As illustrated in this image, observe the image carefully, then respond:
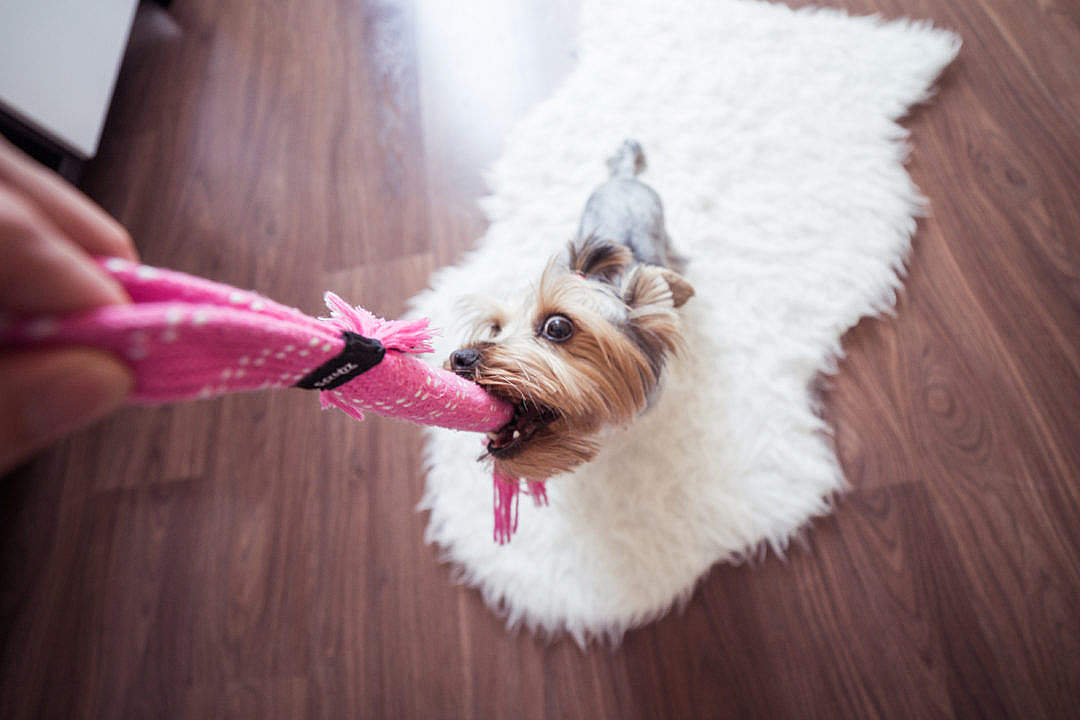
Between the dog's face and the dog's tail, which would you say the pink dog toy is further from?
the dog's tail

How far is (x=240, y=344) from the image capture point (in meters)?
0.42

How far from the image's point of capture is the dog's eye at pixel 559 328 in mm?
893

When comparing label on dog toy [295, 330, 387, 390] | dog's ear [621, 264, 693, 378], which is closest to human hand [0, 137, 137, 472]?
label on dog toy [295, 330, 387, 390]

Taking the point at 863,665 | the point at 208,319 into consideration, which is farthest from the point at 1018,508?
the point at 208,319

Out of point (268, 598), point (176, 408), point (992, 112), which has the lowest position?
point (268, 598)

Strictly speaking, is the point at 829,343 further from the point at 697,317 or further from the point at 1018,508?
the point at 1018,508

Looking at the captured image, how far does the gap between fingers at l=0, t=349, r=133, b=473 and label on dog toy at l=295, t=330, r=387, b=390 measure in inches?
7.4

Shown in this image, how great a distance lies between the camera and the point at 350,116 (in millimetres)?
1937

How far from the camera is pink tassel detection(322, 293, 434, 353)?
62 centimetres

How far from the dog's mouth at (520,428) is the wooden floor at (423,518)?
0.62 m

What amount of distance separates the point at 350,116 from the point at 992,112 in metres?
2.21

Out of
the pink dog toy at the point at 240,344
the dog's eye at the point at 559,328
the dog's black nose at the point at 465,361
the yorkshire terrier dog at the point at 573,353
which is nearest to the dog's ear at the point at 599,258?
the yorkshire terrier dog at the point at 573,353

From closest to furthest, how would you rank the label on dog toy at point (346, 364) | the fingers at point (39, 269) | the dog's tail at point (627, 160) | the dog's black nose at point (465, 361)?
the fingers at point (39, 269) → the label on dog toy at point (346, 364) → the dog's black nose at point (465, 361) → the dog's tail at point (627, 160)

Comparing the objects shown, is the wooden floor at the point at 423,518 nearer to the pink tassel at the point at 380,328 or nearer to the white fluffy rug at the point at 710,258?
the white fluffy rug at the point at 710,258
